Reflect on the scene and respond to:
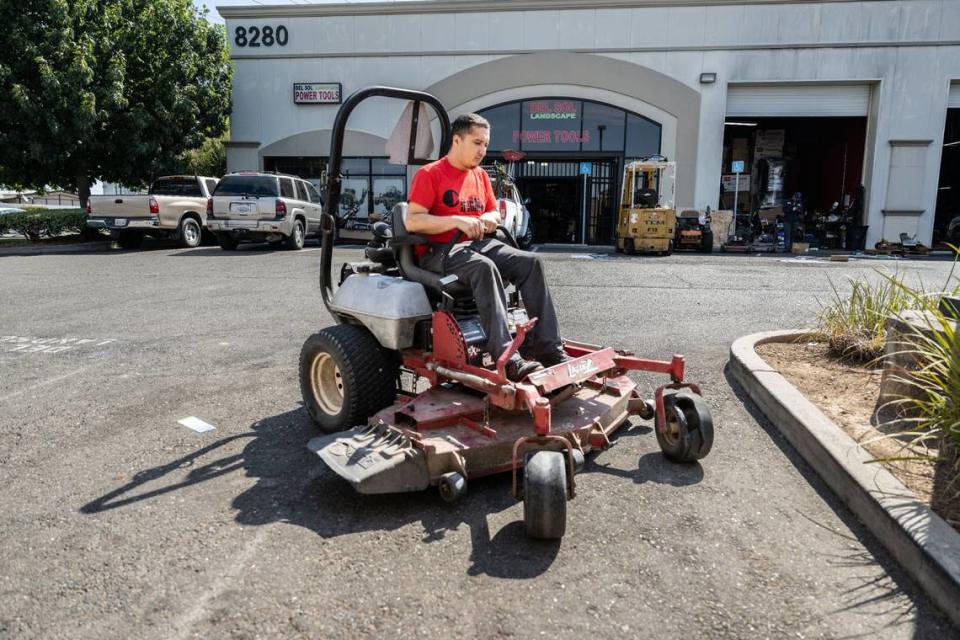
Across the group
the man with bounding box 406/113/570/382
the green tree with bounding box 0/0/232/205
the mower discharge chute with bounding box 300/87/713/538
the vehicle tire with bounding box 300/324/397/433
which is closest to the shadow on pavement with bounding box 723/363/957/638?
the mower discharge chute with bounding box 300/87/713/538

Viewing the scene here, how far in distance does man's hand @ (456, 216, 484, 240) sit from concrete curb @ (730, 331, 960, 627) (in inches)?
87.2

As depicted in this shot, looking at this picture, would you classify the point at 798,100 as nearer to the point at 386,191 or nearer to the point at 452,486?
the point at 386,191

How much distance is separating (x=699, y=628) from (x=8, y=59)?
22288 millimetres

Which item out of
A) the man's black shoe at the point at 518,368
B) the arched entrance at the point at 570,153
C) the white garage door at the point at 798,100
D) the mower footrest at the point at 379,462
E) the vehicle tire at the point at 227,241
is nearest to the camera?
the mower footrest at the point at 379,462

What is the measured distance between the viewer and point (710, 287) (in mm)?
11031

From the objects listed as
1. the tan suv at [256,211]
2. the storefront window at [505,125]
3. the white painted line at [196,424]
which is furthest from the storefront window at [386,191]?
the white painted line at [196,424]

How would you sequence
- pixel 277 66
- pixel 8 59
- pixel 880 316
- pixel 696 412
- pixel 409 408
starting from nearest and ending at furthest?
1. pixel 409 408
2. pixel 696 412
3. pixel 880 316
4. pixel 8 59
5. pixel 277 66

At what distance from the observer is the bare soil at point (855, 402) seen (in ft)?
10.4

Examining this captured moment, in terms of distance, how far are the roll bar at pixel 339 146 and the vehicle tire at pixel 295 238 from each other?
13323mm

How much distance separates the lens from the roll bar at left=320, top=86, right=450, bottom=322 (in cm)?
411

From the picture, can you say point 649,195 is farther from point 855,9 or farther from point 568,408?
point 568,408

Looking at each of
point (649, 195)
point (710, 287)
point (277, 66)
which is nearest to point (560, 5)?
point (649, 195)

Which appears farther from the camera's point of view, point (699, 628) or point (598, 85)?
point (598, 85)

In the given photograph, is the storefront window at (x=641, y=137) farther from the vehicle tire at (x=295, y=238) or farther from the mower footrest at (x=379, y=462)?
the mower footrest at (x=379, y=462)
